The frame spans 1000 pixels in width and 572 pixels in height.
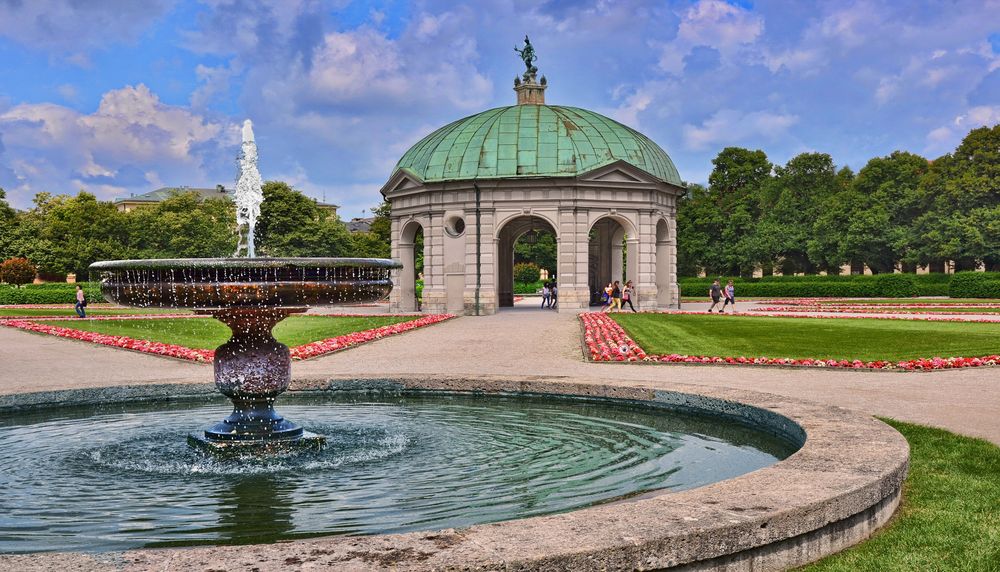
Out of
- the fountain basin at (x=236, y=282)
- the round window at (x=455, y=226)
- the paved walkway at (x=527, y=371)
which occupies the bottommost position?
the paved walkway at (x=527, y=371)

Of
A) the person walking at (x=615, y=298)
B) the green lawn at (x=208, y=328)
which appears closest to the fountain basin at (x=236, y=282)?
the green lawn at (x=208, y=328)

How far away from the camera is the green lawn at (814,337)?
2011 cm

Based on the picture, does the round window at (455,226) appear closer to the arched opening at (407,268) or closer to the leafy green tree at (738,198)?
the arched opening at (407,268)

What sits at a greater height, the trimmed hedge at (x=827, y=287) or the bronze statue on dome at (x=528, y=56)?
the bronze statue on dome at (x=528, y=56)

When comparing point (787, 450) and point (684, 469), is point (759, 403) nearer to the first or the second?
point (787, 450)

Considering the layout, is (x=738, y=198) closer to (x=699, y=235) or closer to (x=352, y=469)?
(x=699, y=235)

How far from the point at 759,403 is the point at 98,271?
277 inches

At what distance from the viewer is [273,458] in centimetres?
857

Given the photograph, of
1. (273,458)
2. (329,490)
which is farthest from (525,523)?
(273,458)

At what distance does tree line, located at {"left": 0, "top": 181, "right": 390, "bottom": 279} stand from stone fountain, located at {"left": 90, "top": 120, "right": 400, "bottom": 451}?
61931 mm

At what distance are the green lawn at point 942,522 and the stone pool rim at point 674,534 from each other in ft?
0.51

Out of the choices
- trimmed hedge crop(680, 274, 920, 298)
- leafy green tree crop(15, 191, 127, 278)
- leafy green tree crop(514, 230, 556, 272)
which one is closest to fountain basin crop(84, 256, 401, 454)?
trimmed hedge crop(680, 274, 920, 298)

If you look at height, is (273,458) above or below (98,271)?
below

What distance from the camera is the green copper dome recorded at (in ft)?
131
